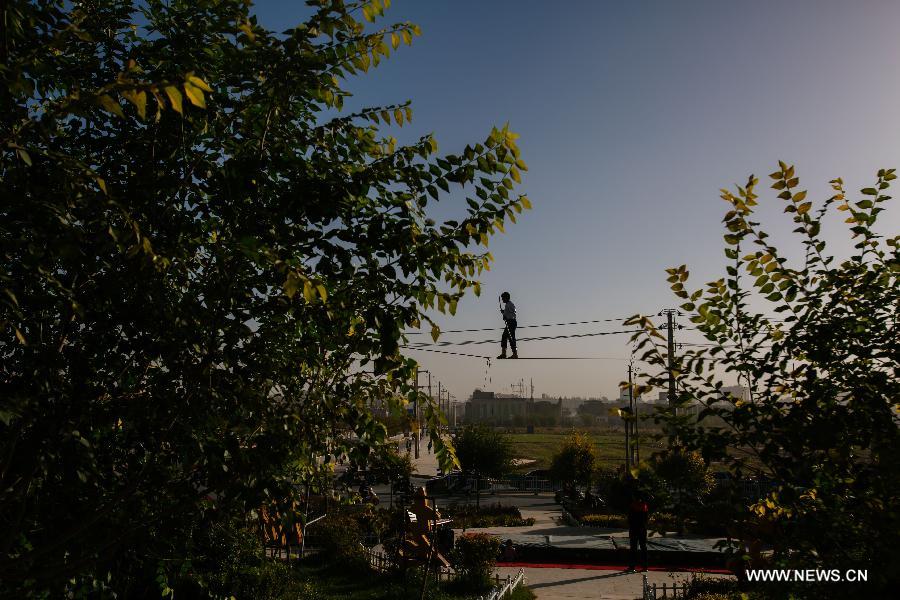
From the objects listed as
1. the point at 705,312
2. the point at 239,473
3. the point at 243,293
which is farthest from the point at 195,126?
the point at 705,312

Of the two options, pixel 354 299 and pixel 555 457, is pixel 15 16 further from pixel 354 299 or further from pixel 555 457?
pixel 555 457

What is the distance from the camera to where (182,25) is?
3.91 m

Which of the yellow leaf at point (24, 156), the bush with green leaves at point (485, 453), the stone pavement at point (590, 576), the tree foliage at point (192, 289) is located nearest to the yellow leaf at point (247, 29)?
the tree foliage at point (192, 289)

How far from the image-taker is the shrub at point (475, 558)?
566 inches

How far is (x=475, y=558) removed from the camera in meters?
15.2

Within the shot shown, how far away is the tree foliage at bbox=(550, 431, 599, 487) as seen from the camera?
3475 cm

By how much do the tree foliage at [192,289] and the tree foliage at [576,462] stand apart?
32.6 metres

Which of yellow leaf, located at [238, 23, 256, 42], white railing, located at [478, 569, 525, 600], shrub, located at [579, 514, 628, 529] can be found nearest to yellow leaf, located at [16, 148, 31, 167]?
yellow leaf, located at [238, 23, 256, 42]

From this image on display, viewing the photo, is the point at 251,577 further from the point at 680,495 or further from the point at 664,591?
the point at 680,495

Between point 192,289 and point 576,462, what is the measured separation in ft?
110

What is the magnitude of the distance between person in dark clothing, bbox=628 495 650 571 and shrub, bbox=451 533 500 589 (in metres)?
3.53

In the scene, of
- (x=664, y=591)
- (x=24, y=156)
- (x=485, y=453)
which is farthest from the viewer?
(x=485, y=453)

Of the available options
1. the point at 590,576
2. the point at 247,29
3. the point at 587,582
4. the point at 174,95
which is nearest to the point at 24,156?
the point at 174,95

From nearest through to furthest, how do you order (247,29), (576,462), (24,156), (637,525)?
(24,156), (247,29), (637,525), (576,462)
